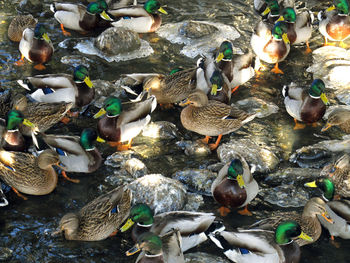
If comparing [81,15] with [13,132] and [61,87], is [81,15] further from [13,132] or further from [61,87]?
[13,132]

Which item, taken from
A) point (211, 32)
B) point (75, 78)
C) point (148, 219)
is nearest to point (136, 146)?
point (75, 78)

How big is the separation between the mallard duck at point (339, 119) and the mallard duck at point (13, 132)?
146 inches

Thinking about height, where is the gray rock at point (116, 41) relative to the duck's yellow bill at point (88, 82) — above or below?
below

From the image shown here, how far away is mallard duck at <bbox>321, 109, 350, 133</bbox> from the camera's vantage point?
7352 millimetres

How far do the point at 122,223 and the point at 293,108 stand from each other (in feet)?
9.98

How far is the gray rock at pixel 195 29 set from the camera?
390 inches

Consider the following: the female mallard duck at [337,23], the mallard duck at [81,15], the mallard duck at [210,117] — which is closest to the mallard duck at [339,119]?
the mallard duck at [210,117]

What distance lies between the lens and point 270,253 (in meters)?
5.40

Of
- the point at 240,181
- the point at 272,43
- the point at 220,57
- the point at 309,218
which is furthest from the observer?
the point at 272,43

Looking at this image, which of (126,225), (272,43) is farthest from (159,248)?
(272,43)

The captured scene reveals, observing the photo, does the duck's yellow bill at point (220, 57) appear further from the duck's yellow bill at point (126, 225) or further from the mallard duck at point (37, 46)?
the duck's yellow bill at point (126, 225)

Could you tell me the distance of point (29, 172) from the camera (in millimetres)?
6227

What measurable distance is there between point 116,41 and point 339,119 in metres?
3.78

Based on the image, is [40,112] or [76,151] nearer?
[76,151]
